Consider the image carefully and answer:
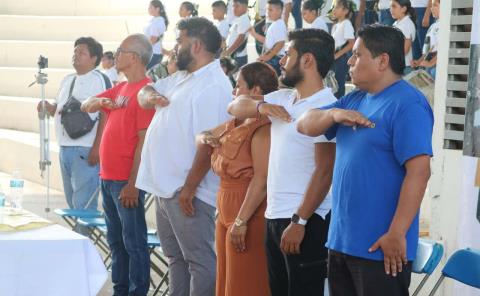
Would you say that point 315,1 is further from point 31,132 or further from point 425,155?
point 425,155

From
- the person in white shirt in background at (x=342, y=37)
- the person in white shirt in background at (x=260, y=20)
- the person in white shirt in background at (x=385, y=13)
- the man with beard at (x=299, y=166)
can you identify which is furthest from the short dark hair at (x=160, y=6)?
the man with beard at (x=299, y=166)

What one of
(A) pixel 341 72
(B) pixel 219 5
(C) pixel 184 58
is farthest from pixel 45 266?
(B) pixel 219 5

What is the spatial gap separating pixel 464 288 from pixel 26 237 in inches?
89.4

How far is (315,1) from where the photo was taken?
1061cm

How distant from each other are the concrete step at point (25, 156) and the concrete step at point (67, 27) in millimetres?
3153

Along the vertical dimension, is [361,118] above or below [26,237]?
above

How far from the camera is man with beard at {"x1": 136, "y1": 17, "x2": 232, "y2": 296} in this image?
5137 mm

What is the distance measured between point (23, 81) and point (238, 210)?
38.8 feet

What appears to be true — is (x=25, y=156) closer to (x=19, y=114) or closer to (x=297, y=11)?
(x=19, y=114)

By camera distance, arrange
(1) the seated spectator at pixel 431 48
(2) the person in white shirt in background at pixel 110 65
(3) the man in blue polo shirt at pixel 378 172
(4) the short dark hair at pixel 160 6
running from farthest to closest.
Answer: (4) the short dark hair at pixel 160 6 < (2) the person in white shirt in background at pixel 110 65 < (1) the seated spectator at pixel 431 48 < (3) the man in blue polo shirt at pixel 378 172

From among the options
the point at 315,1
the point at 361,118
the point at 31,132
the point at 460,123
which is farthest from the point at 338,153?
the point at 31,132

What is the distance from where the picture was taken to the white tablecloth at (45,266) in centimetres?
416

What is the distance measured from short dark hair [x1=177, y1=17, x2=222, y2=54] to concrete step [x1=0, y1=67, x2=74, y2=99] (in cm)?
1019

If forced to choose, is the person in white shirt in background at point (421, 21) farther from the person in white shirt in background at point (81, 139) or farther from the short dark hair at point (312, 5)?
the person in white shirt in background at point (81, 139)
